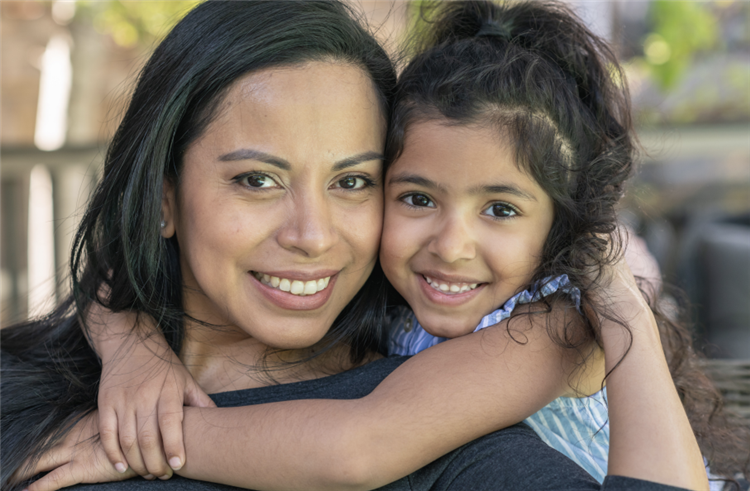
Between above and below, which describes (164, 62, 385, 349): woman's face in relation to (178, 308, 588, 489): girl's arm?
above

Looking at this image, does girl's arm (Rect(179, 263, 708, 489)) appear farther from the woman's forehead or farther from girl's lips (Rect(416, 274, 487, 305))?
the woman's forehead

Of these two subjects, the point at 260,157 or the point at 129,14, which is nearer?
the point at 260,157

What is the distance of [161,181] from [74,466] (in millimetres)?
665

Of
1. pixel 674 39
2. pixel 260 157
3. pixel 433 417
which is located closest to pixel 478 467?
pixel 433 417

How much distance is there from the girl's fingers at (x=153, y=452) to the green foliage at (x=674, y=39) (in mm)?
5621

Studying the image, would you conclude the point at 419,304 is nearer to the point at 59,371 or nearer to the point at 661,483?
the point at 661,483

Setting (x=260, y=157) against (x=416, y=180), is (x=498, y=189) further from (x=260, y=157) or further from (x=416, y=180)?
(x=260, y=157)

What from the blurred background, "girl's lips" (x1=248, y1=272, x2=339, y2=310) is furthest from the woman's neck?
the blurred background

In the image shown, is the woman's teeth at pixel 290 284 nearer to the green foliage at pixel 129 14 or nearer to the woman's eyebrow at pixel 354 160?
the woman's eyebrow at pixel 354 160

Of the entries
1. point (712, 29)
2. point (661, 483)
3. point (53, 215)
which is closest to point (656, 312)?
point (661, 483)

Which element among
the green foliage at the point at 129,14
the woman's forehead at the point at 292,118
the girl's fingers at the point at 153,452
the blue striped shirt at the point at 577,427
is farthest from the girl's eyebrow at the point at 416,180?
the green foliage at the point at 129,14

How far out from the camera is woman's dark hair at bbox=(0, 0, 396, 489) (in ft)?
5.26

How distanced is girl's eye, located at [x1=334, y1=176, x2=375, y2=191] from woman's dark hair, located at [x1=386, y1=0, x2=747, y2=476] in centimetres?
9

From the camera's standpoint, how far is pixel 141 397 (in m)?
1.54
